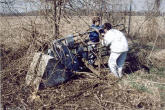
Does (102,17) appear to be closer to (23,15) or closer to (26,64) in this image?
(23,15)

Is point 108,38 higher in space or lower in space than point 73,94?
higher

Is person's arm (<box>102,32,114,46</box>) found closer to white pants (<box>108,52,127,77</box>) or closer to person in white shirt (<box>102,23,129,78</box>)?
person in white shirt (<box>102,23,129,78</box>)

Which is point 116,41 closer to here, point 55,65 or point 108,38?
point 108,38

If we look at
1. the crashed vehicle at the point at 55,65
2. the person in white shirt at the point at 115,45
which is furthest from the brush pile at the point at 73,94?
the person in white shirt at the point at 115,45

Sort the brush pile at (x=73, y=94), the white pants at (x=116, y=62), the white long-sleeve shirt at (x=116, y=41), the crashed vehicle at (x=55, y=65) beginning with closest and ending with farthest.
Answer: the brush pile at (x=73, y=94) < the crashed vehicle at (x=55, y=65) < the white long-sleeve shirt at (x=116, y=41) < the white pants at (x=116, y=62)

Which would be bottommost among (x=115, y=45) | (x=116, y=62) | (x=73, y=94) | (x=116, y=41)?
(x=73, y=94)

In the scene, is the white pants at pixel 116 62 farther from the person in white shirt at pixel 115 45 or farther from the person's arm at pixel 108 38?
the person's arm at pixel 108 38

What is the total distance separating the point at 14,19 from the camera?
5605 mm

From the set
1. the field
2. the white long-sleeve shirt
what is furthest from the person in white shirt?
the field

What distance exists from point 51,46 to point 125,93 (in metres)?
2.52

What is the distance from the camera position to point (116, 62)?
17.2 feet

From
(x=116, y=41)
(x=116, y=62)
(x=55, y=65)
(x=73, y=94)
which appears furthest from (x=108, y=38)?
(x=73, y=94)

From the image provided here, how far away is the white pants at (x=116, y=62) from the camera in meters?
5.03

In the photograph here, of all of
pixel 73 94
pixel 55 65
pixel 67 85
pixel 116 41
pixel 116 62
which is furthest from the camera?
pixel 116 62
